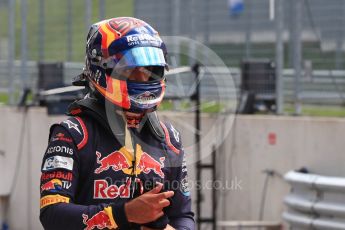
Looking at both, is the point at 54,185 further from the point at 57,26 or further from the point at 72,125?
the point at 57,26

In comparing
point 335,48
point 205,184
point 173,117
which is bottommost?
point 205,184

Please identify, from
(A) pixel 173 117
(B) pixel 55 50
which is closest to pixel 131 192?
(A) pixel 173 117

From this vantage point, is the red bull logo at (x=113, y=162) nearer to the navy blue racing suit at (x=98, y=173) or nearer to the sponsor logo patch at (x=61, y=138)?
the navy blue racing suit at (x=98, y=173)

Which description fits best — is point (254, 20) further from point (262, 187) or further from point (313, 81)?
point (262, 187)

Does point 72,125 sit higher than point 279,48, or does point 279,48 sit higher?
point 279,48

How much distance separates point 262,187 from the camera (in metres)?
9.41

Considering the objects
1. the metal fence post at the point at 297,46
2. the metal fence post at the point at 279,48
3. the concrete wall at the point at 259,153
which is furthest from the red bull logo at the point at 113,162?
the metal fence post at the point at 279,48

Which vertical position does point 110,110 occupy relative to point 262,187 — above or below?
above

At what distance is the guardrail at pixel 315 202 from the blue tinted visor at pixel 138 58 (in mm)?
4276

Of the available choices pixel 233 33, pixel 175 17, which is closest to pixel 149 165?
pixel 233 33

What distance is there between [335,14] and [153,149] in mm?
6030

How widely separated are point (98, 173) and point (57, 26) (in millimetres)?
9475

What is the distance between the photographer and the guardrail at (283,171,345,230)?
7.66 m

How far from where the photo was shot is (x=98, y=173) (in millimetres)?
3617
